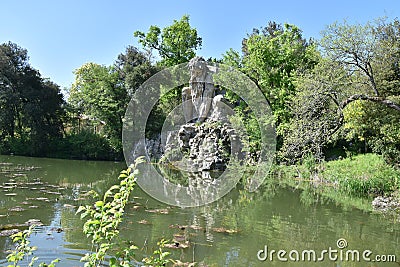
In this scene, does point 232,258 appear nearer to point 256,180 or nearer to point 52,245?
point 52,245

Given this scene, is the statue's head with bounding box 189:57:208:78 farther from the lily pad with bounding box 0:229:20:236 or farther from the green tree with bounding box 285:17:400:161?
the lily pad with bounding box 0:229:20:236

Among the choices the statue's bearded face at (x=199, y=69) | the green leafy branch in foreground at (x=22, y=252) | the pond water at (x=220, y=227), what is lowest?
the pond water at (x=220, y=227)

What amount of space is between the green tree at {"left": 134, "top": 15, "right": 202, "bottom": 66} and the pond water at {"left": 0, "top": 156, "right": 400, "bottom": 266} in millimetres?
19065

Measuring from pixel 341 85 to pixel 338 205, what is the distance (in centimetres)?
358

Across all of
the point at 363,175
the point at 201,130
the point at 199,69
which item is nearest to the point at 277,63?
the point at 199,69

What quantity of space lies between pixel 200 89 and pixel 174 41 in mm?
7077

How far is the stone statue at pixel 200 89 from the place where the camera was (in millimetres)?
22561

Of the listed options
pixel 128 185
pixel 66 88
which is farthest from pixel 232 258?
pixel 66 88

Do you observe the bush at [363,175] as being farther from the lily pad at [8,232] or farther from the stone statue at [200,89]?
the lily pad at [8,232]

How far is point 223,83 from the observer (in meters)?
22.2

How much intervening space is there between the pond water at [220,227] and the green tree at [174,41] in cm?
1906

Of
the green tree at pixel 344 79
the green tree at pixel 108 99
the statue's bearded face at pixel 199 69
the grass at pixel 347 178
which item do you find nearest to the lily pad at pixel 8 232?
the green tree at pixel 344 79

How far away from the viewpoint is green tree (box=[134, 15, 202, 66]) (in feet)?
92.7

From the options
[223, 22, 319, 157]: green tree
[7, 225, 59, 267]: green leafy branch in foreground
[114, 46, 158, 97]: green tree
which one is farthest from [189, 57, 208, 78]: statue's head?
[7, 225, 59, 267]: green leafy branch in foreground
